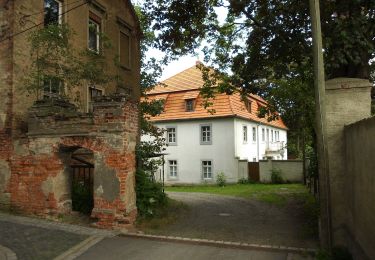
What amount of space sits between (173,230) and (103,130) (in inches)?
123

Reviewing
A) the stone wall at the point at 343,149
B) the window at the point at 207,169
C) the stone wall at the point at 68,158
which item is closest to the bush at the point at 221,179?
the window at the point at 207,169

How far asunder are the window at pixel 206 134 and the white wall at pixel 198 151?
11.4 inches

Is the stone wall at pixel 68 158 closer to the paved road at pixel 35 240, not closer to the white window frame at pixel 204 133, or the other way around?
the paved road at pixel 35 240

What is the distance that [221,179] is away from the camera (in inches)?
1172

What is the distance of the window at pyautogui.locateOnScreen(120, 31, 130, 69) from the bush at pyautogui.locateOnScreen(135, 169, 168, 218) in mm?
8587

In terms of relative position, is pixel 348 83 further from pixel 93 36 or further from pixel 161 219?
pixel 93 36

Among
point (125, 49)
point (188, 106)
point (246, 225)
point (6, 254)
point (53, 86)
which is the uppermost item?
point (125, 49)

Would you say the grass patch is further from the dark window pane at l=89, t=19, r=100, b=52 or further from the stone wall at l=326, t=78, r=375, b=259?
the dark window pane at l=89, t=19, r=100, b=52

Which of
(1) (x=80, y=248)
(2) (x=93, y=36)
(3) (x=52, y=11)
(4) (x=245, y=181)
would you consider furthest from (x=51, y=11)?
(4) (x=245, y=181)

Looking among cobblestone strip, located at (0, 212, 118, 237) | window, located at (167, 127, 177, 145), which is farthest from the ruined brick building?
window, located at (167, 127, 177, 145)

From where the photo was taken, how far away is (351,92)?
8156mm

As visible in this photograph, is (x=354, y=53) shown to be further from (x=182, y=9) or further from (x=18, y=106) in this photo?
(x=18, y=106)

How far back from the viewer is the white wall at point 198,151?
30.2 meters

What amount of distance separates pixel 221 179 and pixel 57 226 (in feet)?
68.1
